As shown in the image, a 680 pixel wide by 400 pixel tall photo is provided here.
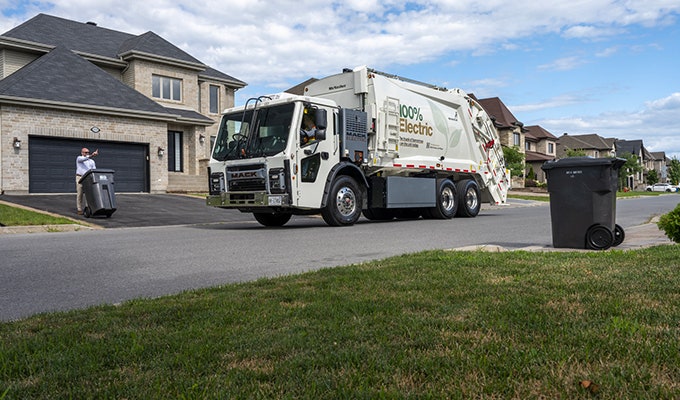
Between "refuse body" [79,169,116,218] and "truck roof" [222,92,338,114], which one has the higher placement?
"truck roof" [222,92,338,114]

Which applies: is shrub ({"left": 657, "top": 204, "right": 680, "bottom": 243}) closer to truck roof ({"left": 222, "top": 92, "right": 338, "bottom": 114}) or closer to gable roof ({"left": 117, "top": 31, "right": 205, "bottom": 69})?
truck roof ({"left": 222, "top": 92, "right": 338, "bottom": 114})

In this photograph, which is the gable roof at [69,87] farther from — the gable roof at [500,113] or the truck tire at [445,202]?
the gable roof at [500,113]

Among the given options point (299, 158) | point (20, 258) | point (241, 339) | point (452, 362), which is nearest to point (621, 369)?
point (452, 362)

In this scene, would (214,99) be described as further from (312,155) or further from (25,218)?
(312,155)

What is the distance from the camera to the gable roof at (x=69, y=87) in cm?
2239

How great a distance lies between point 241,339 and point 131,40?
30.7m

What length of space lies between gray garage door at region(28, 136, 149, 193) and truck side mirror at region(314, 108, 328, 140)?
14.0m

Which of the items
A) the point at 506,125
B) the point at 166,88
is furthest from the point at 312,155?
the point at 506,125

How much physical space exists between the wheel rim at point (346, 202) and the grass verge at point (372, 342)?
8.79 metres

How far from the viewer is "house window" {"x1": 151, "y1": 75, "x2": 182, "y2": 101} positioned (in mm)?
29766

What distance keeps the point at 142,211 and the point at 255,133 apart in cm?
643

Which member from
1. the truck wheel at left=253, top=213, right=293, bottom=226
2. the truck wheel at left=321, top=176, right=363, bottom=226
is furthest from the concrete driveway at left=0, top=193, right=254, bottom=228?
the truck wheel at left=321, top=176, right=363, bottom=226

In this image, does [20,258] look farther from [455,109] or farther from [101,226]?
[455,109]

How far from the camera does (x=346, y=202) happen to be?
1427 cm
